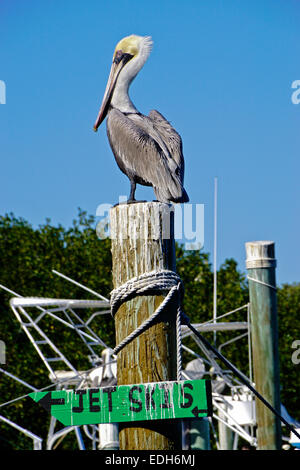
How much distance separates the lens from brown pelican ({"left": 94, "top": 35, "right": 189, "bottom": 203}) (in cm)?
427

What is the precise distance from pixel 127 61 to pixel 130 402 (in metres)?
2.68

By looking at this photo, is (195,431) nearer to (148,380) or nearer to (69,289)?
(148,380)

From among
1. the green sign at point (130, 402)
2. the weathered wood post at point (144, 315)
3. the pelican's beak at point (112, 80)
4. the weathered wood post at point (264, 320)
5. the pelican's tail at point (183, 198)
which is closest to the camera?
the green sign at point (130, 402)

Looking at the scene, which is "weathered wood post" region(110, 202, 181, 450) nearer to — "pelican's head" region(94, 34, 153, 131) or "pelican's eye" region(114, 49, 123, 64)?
"pelican's head" region(94, 34, 153, 131)

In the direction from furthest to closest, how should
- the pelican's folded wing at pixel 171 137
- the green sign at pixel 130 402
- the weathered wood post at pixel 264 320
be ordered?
the weathered wood post at pixel 264 320
the pelican's folded wing at pixel 171 137
the green sign at pixel 130 402

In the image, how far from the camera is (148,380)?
3.61 m

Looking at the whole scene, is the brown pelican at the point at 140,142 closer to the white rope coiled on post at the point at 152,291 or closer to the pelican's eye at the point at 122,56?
the pelican's eye at the point at 122,56

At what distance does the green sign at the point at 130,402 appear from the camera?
342 cm

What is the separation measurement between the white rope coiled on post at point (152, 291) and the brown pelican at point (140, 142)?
1.97 ft

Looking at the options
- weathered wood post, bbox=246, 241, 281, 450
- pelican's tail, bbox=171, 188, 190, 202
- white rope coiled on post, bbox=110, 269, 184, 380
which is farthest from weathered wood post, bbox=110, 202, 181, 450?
weathered wood post, bbox=246, 241, 281, 450

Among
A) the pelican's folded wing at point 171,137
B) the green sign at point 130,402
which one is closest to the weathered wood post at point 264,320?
the pelican's folded wing at point 171,137
